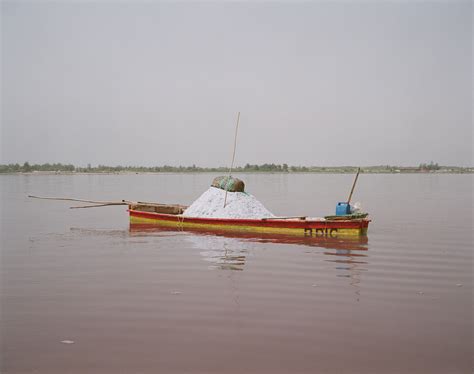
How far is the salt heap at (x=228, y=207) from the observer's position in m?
17.5

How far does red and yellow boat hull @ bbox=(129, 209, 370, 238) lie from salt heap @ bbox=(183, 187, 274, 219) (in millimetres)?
375

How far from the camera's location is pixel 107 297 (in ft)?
27.9

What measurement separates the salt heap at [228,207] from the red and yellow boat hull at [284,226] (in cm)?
38

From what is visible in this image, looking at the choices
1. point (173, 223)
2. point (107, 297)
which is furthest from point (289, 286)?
point (173, 223)

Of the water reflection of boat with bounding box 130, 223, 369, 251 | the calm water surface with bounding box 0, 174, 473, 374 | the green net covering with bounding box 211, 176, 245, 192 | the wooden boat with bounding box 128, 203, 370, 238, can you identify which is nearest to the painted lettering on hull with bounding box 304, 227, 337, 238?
the wooden boat with bounding box 128, 203, 370, 238

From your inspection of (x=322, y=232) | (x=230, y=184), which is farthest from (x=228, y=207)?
(x=322, y=232)

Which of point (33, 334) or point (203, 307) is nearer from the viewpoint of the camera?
point (33, 334)

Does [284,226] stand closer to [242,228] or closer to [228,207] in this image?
[242,228]

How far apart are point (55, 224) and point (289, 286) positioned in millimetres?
14172

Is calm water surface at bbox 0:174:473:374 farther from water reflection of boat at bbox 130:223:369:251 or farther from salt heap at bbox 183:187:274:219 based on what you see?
salt heap at bbox 183:187:274:219

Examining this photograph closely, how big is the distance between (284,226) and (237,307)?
8.51 meters

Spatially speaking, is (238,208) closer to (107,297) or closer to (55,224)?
(55,224)

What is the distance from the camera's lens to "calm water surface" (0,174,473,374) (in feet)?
19.0

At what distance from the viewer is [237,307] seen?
307 inches
